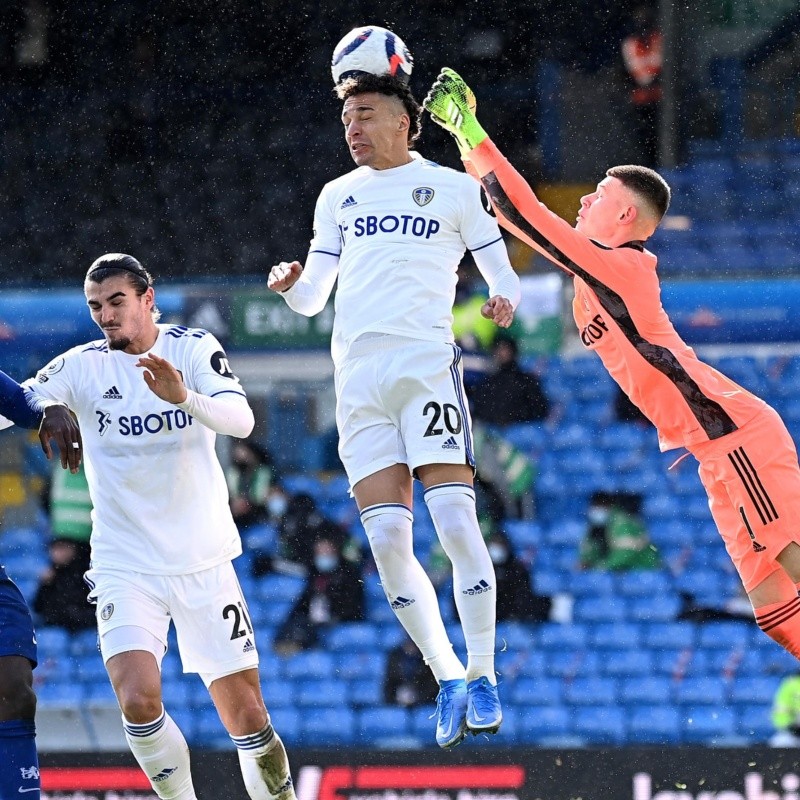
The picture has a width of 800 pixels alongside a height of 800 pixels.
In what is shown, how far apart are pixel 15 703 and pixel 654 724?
21.0 feet

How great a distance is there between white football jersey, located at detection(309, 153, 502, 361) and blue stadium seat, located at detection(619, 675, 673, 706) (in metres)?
5.83

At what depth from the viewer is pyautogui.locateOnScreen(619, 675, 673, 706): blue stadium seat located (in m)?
10.7

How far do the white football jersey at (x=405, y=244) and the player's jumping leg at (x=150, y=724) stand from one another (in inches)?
51.6

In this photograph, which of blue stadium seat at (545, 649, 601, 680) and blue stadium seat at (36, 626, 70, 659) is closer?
blue stadium seat at (545, 649, 601, 680)

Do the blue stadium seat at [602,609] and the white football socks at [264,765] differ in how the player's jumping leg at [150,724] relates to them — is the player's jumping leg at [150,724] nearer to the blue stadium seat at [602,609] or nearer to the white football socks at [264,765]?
the white football socks at [264,765]

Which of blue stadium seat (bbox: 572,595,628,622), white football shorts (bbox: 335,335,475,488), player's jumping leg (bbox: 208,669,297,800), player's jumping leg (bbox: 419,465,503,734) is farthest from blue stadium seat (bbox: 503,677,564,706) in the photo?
white football shorts (bbox: 335,335,475,488)

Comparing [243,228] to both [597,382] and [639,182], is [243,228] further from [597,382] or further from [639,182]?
[639,182]

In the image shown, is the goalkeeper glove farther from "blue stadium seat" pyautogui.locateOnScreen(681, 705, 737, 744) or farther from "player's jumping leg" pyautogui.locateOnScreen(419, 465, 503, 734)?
"blue stadium seat" pyautogui.locateOnScreen(681, 705, 737, 744)

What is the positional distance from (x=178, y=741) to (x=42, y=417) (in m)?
1.34

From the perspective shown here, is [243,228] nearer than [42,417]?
No

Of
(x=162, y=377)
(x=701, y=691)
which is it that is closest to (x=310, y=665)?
(x=701, y=691)

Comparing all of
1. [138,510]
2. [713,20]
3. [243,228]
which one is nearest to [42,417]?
[138,510]

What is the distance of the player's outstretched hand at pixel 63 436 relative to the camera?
5.07m

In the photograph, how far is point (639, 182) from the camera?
19.5 ft
